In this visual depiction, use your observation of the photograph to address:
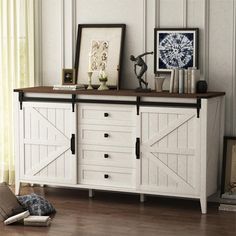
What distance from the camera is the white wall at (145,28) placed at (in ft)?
20.6

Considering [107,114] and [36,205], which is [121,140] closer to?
[107,114]

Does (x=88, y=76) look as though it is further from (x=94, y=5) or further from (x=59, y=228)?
(x=59, y=228)

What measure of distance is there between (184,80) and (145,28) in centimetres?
73

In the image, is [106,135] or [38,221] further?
[106,135]

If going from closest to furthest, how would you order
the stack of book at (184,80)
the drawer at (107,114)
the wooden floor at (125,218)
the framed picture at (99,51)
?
the wooden floor at (125,218) < the stack of book at (184,80) < the drawer at (107,114) < the framed picture at (99,51)

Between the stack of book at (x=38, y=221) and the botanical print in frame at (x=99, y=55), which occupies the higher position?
the botanical print in frame at (x=99, y=55)


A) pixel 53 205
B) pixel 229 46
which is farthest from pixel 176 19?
pixel 53 205

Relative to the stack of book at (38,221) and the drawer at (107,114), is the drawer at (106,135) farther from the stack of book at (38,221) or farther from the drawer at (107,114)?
the stack of book at (38,221)

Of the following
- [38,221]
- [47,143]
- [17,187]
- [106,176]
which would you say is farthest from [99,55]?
[38,221]

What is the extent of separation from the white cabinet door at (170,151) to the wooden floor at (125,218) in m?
0.22

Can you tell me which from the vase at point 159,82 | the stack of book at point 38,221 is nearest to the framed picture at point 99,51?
the vase at point 159,82

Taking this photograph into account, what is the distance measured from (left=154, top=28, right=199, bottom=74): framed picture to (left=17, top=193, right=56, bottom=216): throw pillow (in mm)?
1592

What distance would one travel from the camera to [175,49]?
21.1 ft

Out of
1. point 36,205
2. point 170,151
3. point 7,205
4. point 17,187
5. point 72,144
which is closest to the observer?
point 7,205
